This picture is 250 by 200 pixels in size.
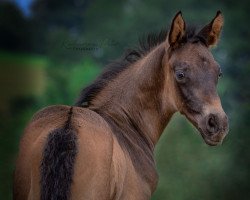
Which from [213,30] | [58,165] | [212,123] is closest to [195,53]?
[213,30]

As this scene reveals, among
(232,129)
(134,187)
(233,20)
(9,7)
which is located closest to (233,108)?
(232,129)

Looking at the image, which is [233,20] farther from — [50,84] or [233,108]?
[50,84]

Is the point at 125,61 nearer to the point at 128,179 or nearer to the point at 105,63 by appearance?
the point at 128,179

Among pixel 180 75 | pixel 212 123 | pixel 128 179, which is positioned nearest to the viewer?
pixel 128 179

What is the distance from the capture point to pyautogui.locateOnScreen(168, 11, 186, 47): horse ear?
4586 mm

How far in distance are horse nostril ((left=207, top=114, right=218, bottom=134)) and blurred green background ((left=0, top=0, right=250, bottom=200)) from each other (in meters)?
2.51

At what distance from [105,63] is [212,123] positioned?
255 cm

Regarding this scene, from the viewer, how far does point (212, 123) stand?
166 inches

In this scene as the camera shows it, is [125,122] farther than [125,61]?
No

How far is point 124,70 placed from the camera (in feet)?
16.1

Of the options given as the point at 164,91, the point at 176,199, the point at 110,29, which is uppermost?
the point at 164,91

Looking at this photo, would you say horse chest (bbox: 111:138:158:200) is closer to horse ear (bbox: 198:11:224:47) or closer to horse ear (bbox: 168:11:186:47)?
horse ear (bbox: 168:11:186:47)

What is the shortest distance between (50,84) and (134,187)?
131 inches

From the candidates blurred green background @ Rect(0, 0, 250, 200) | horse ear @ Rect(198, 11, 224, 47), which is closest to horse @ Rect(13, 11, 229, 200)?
horse ear @ Rect(198, 11, 224, 47)
